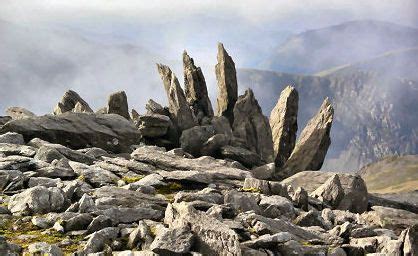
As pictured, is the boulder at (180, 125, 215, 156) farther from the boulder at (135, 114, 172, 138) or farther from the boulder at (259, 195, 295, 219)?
the boulder at (259, 195, 295, 219)

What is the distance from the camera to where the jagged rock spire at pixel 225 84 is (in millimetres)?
109188

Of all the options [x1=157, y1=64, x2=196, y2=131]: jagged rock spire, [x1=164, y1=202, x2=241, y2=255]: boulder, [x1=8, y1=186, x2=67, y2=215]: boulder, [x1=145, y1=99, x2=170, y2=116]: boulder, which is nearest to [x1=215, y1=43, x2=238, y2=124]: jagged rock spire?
[x1=157, y1=64, x2=196, y2=131]: jagged rock spire

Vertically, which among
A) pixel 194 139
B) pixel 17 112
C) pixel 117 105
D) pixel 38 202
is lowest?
pixel 38 202

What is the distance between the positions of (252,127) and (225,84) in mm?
14729

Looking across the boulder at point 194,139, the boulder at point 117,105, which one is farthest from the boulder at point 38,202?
the boulder at point 117,105

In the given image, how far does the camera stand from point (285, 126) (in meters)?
103

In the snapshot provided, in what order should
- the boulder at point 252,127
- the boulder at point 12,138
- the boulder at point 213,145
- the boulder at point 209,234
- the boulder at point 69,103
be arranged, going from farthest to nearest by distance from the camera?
the boulder at point 69,103
the boulder at point 252,127
the boulder at point 213,145
the boulder at point 12,138
the boulder at point 209,234

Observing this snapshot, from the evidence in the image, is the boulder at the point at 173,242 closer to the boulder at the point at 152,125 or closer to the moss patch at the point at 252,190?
the moss patch at the point at 252,190

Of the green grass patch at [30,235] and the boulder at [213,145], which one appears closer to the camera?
the green grass patch at [30,235]

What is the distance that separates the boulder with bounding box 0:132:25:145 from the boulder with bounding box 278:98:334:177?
5553 cm

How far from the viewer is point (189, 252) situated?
2009 cm

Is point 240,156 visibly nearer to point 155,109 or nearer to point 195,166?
point 155,109

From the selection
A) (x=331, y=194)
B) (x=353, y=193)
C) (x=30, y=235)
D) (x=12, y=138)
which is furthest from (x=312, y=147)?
(x=30, y=235)

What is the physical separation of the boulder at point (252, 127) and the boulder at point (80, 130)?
3945 cm
